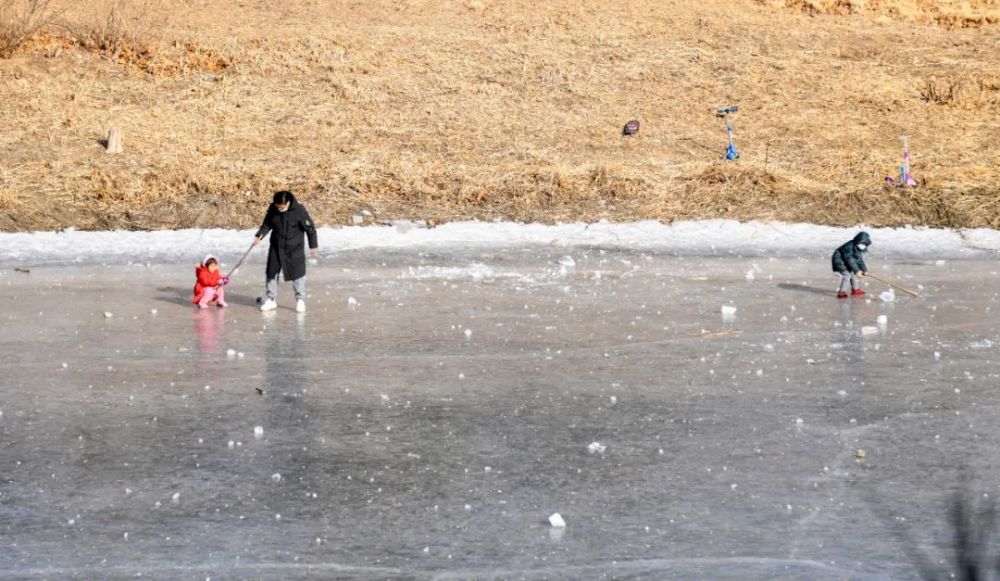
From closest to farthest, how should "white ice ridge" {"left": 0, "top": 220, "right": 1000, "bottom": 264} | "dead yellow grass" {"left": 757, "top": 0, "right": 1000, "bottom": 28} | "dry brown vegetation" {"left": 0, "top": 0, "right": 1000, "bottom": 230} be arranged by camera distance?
"white ice ridge" {"left": 0, "top": 220, "right": 1000, "bottom": 264}, "dry brown vegetation" {"left": 0, "top": 0, "right": 1000, "bottom": 230}, "dead yellow grass" {"left": 757, "top": 0, "right": 1000, "bottom": 28}

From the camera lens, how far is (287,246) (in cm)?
1429

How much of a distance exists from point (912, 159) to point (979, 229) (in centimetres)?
448

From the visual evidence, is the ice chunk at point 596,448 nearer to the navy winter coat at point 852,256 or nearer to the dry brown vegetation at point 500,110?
the navy winter coat at point 852,256

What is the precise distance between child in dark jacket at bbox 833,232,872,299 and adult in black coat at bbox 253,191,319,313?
5.79 meters

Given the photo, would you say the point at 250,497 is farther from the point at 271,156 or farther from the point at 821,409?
the point at 271,156

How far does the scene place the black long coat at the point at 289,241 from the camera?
14273 mm

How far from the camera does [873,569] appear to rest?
6.54 m

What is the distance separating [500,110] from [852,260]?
13765mm

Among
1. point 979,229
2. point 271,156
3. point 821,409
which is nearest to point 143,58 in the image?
point 271,156

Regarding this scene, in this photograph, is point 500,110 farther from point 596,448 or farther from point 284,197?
point 596,448

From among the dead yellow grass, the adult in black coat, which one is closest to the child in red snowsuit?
the adult in black coat

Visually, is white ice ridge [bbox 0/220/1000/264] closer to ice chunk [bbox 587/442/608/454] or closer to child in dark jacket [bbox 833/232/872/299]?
child in dark jacket [bbox 833/232/872/299]

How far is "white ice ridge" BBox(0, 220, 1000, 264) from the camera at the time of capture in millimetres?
18656

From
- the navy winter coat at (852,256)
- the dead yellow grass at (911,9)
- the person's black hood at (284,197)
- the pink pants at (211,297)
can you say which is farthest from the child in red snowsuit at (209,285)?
the dead yellow grass at (911,9)
